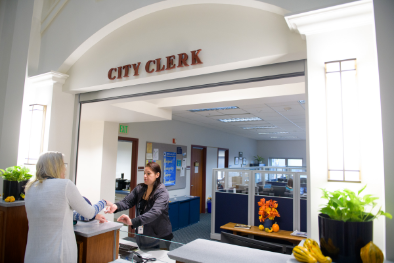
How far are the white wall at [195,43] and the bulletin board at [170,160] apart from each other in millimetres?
3720

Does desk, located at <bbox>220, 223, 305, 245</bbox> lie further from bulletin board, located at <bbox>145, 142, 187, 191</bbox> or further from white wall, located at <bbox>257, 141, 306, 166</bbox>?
white wall, located at <bbox>257, 141, 306, 166</bbox>

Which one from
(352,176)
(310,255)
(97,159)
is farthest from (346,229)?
(97,159)

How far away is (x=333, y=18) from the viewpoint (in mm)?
1727

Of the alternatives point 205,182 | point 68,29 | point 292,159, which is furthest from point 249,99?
point 292,159

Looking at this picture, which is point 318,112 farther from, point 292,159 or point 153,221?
point 292,159

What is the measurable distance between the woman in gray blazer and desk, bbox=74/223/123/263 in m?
0.24

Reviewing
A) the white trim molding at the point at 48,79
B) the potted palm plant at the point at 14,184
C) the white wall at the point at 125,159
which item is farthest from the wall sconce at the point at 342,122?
the white wall at the point at 125,159

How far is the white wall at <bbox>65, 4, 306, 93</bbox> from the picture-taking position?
2.11m

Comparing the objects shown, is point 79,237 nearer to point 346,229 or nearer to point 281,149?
point 346,229

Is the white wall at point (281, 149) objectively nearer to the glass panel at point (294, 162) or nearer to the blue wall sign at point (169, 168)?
the glass panel at point (294, 162)

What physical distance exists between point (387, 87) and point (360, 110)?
0.21 metres

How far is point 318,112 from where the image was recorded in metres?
1.78

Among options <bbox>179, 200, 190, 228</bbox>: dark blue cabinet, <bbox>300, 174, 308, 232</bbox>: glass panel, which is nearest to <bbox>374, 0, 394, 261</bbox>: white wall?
<bbox>300, 174, 308, 232</bbox>: glass panel

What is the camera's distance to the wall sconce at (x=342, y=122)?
1.64 m
